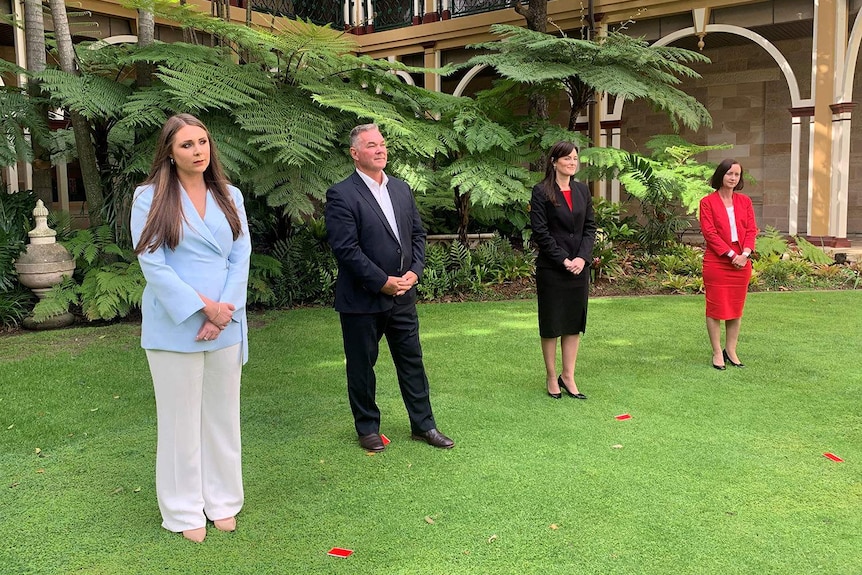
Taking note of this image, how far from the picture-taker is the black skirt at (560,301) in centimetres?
475

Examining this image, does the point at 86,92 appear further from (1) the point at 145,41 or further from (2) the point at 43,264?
(2) the point at 43,264

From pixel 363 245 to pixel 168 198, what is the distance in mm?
1178

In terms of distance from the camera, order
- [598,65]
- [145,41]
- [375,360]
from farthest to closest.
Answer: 1. [598,65]
2. [145,41]
3. [375,360]

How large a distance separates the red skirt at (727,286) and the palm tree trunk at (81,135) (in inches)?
251

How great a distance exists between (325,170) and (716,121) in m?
10.4

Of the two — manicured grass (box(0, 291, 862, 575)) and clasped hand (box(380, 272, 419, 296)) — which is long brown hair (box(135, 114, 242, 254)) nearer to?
clasped hand (box(380, 272, 419, 296))

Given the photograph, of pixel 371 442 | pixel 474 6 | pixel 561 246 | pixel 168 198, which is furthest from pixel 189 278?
pixel 474 6

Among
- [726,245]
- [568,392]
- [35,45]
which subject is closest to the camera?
[568,392]

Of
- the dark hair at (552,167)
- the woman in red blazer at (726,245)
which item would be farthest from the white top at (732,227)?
the dark hair at (552,167)

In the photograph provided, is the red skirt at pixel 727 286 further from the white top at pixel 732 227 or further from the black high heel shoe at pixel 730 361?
the black high heel shoe at pixel 730 361

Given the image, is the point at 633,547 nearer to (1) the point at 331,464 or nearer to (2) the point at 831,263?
(1) the point at 331,464

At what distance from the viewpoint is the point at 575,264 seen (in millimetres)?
4664

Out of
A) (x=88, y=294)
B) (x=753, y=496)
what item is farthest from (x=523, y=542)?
(x=88, y=294)

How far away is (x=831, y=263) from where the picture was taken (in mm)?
10039
